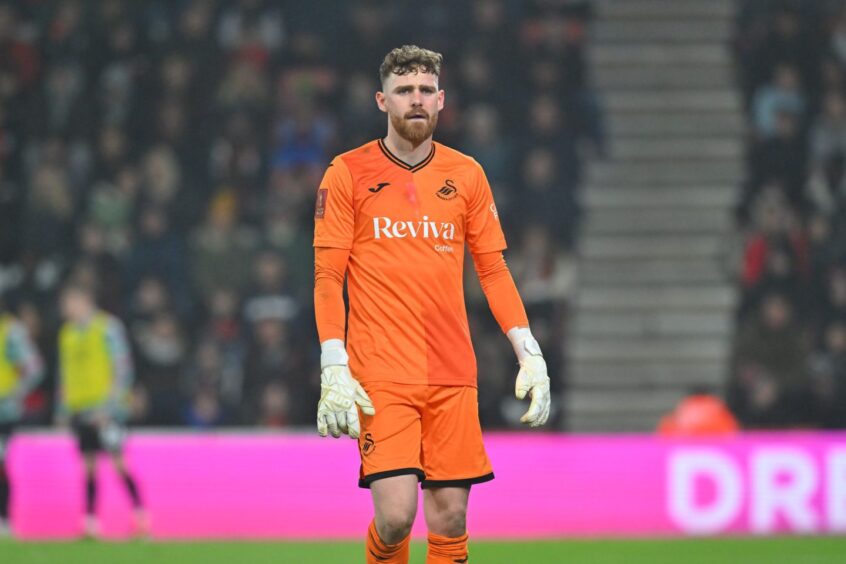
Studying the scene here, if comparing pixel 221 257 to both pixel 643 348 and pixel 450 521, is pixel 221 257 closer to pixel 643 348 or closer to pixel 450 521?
pixel 643 348

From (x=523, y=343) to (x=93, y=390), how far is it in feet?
22.4

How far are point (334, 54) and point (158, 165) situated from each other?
7.35 feet

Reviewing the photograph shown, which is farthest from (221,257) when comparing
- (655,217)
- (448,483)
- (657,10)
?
(448,483)

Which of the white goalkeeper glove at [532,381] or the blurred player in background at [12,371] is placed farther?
the blurred player in background at [12,371]

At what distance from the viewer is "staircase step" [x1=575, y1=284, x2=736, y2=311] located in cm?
1587

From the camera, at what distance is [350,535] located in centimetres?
1287

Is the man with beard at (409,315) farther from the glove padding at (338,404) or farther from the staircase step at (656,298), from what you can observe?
the staircase step at (656,298)

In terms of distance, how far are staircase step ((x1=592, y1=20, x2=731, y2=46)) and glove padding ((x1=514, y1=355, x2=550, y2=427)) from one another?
1105 cm

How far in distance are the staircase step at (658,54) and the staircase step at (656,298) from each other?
2.43 meters

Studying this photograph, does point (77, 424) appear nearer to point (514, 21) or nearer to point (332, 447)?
point (332, 447)

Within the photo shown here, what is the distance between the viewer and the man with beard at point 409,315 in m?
6.22

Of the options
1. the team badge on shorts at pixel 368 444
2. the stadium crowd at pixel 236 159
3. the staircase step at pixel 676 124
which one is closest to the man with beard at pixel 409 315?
the team badge on shorts at pixel 368 444

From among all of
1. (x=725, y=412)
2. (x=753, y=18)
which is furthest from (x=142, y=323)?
(x=753, y=18)

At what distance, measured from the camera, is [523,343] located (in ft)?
21.0
